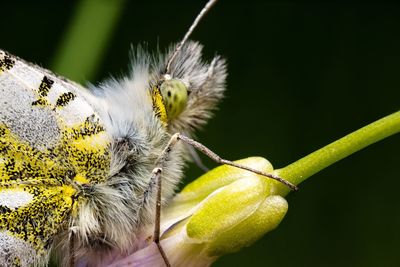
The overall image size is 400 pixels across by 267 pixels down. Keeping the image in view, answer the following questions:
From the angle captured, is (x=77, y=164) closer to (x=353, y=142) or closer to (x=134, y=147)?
(x=134, y=147)

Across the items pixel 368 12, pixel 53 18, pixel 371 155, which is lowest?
pixel 53 18

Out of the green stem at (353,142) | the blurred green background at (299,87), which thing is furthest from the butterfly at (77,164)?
the blurred green background at (299,87)

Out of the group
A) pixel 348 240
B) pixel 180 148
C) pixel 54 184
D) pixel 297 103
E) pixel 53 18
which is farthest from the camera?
pixel 53 18

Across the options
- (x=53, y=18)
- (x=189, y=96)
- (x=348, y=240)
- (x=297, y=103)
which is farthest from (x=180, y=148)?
(x=53, y=18)

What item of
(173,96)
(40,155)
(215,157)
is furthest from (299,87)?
(40,155)

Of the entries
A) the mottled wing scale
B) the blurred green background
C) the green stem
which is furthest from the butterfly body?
the blurred green background

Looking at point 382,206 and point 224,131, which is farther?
point 224,131

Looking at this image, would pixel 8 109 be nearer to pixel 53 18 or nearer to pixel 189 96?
pixel 189 96
